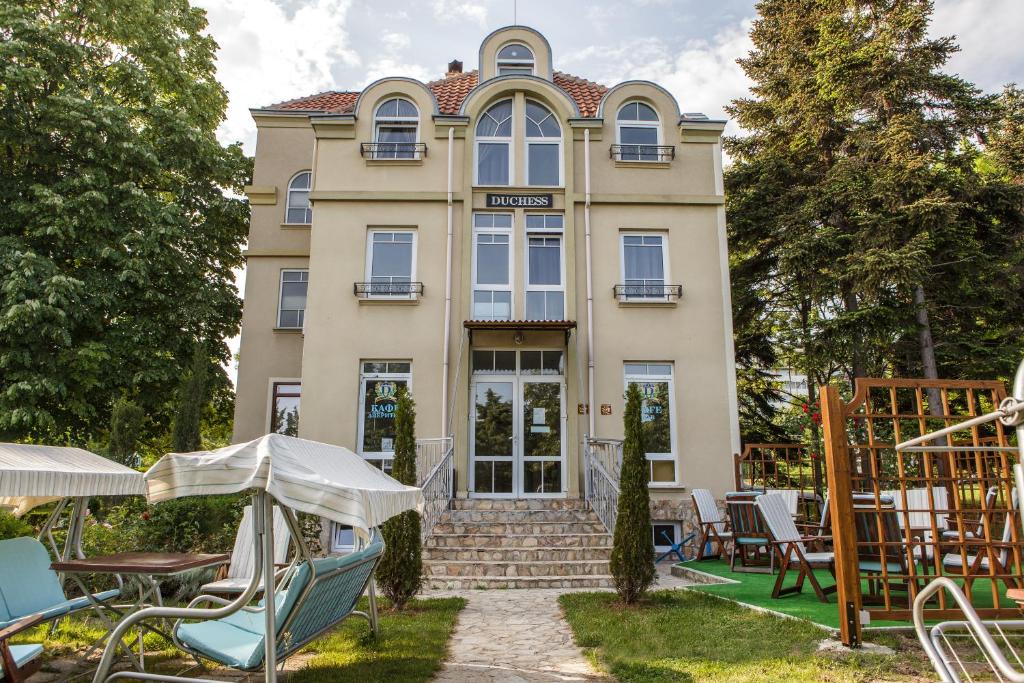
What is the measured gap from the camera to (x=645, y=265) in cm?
1398

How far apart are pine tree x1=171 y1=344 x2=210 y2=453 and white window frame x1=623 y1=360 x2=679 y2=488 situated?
8.73 metres

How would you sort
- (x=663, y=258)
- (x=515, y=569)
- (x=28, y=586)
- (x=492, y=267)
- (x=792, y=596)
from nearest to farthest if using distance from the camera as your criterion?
(x=28, y=586), (x=792, y=596), (x=515, y=569), (x=492, y=267), (x=663, y=258)

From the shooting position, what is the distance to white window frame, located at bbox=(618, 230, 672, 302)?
536 inches

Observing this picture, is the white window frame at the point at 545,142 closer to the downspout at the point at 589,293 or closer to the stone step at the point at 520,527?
the downspout at the point at 589,293

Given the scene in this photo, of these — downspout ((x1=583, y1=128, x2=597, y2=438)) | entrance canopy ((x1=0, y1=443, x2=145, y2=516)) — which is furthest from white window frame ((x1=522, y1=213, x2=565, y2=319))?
entrance canopy ((x1=0, y1=443, x2=145, y2=516))

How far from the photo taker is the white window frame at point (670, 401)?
1292cm

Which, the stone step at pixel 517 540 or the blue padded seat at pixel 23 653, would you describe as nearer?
the blue padded seat at pixel 23 653

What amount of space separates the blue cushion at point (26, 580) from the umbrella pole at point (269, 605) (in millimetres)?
2365

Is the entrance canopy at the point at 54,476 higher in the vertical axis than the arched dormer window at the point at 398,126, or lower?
lower

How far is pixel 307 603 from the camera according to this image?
4430 mm

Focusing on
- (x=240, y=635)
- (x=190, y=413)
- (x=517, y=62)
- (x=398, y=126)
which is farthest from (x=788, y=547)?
(x=517, y=62)

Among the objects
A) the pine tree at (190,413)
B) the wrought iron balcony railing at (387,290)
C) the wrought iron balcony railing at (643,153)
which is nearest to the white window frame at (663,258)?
the wrought iron balcony railing at (643,153)

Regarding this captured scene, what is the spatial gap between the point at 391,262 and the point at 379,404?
9.60 ft

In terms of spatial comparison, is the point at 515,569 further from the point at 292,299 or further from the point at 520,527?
the point at 292,299
